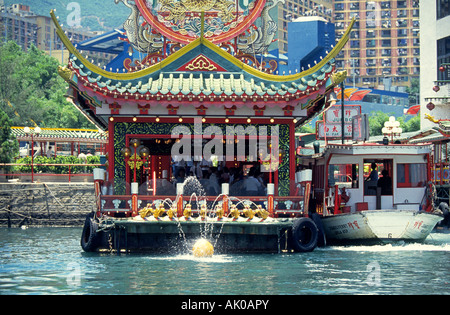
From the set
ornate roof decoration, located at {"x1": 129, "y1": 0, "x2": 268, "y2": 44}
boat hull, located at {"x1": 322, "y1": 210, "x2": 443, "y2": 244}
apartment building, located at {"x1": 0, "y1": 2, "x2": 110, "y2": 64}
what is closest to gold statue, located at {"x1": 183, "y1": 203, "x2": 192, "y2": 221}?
boat hull, located at {"x1": 322, "y1": 210, "x2": 443, "y2": 244}

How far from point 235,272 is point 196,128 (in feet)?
20.7

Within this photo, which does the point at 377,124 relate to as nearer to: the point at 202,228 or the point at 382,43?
the point at 382,43

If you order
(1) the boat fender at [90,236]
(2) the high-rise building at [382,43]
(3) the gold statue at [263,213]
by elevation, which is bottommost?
(1) the boat fender at [90,236]

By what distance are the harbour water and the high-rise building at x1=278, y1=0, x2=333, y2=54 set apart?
103 meters

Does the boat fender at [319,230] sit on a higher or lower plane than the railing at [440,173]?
lower

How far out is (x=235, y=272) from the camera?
17047 millimetres

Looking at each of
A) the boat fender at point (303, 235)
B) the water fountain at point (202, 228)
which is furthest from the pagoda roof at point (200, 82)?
the boat fender at point (303, 235)

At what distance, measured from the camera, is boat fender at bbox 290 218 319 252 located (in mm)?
20375

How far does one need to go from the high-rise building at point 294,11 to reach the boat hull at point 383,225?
100066 millimetres

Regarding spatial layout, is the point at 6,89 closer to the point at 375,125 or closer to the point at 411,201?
the point at 375,125

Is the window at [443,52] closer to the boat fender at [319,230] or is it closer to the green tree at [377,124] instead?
the boat fender at [319,230]

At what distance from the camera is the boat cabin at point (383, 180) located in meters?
24.0

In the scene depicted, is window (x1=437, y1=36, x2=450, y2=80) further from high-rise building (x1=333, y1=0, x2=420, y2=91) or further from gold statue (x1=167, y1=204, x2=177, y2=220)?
high-rise building (x1=333, y1=0, x2=420, y2=91)

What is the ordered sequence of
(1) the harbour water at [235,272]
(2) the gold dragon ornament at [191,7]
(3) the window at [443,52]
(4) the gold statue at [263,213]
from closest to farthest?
(1) the harbour water at [235,272] → (4) the gold statue at [263,213] → (2) the gold dragon ornament at [191,7] → (3) the window at [443,52]
